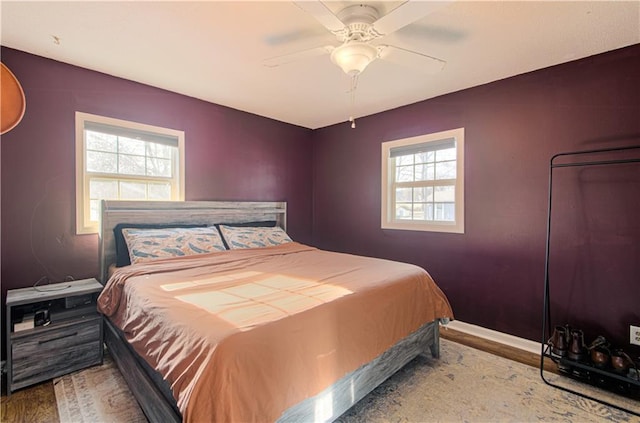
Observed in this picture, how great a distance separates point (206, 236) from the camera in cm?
292

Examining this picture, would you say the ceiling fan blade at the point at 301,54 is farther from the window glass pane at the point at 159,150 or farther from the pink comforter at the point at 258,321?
the window glass pane at the point at 159,150

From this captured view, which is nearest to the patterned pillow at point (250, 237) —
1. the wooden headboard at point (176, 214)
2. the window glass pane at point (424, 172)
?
the wooden headboard at point (176, 214)

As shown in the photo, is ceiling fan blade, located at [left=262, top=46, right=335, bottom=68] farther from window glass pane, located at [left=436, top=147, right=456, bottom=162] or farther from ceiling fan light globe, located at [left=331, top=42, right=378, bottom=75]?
window glass pane, located at [left=436, top=147, right=456, bottom=162]

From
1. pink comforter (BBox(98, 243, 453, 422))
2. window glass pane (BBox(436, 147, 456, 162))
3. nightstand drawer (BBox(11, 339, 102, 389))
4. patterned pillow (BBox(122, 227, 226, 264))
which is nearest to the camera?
pink comforter (BBox(98, 243, 453, 422))

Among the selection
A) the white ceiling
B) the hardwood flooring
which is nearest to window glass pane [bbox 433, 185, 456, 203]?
the white ceiling

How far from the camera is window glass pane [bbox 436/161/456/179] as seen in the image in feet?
10.5

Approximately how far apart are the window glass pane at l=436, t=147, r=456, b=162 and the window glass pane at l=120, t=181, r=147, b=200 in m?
3.09

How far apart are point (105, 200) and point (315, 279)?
1.98 metres

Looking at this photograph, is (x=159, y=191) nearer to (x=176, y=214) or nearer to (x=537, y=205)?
(x=176, y=214)

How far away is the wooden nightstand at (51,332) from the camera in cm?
195

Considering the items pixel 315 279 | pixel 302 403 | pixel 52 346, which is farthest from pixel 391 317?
pixel 52 346

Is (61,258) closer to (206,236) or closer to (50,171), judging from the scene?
(50,171)

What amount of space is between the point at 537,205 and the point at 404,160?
4.79 feet

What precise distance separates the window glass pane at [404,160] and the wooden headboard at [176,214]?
60.9 inches
